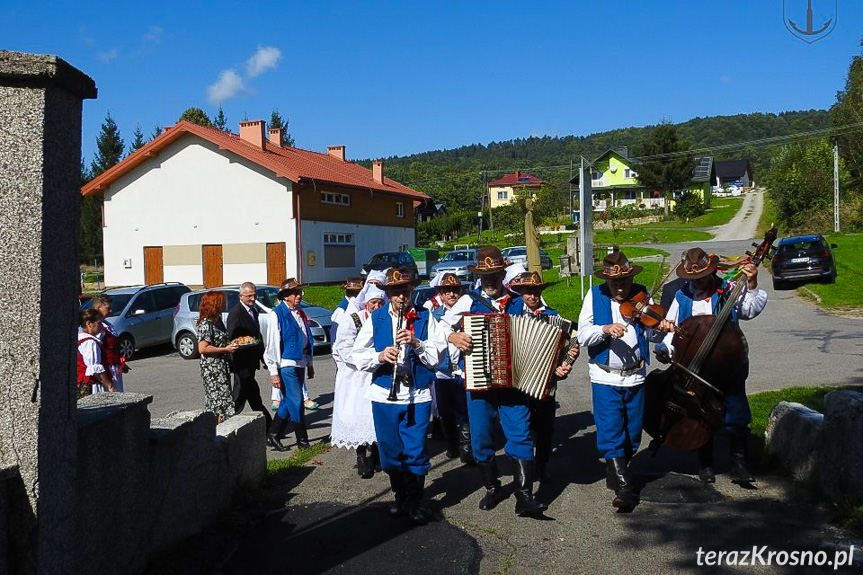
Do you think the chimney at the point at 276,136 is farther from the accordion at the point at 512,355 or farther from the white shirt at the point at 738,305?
the accordion at the point at 512,355

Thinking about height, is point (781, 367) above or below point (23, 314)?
below

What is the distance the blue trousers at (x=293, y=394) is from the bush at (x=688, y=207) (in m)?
63.1

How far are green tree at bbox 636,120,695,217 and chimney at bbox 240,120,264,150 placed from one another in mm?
47007

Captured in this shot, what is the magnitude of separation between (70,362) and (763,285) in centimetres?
2808

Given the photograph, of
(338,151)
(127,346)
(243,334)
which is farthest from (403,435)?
(338,151)

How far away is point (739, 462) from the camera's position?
674 centimetres

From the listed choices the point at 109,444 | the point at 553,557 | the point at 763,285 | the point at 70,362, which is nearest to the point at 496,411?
the point at 553,557

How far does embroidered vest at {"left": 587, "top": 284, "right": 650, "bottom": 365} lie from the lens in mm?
6547

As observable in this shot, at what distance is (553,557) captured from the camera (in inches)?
212

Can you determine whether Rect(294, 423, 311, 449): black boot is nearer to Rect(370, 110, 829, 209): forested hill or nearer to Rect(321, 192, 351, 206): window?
Rect(321, 192, 351, 206): window

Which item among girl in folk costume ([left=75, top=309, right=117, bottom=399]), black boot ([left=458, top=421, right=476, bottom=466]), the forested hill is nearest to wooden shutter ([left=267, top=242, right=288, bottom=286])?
girl in folk costume ([left=75, top=309, right=117, bottom=399])

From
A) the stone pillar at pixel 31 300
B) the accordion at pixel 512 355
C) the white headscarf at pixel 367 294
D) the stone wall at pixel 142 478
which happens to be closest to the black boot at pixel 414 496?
the accordion at pixel 512 355

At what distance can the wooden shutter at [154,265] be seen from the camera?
3544cm

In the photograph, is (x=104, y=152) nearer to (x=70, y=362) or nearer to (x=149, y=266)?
(x=149, y=266)
